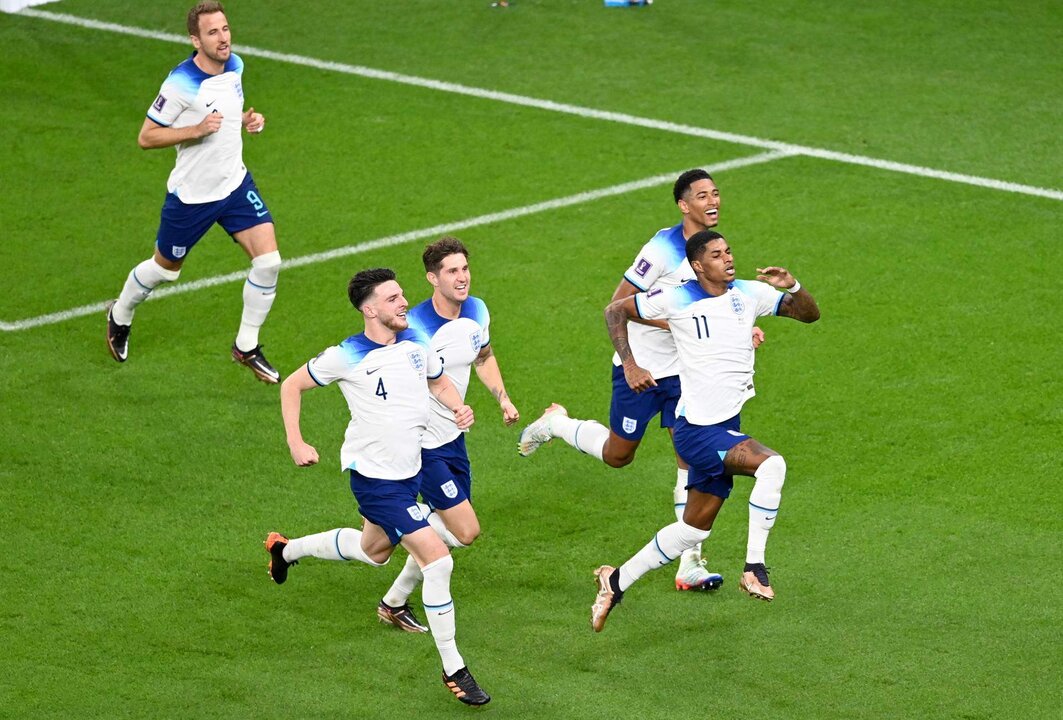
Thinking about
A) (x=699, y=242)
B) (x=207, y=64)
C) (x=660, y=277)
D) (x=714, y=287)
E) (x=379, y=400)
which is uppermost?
(x=207, y=64)

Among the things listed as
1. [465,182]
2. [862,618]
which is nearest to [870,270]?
[465,182]

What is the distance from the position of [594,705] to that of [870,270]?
257 inches

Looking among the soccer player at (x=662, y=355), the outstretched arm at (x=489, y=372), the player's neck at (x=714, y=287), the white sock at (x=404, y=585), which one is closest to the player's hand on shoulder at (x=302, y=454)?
the white sock at (x=404, y=585)

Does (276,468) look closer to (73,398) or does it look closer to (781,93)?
(73,398)

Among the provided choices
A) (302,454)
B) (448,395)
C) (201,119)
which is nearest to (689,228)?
(448,395)

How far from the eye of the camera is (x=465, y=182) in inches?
633

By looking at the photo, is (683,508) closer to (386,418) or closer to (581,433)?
(581,433)

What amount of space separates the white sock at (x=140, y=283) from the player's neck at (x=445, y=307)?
3.67 m

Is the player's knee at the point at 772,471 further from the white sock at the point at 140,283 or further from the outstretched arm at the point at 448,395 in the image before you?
the white sock at the point at 140,283

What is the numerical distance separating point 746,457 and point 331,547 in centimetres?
232

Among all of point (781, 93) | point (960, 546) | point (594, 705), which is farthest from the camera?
point (781, 93)

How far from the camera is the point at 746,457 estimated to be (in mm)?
8719

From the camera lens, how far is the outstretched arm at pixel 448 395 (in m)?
8.85

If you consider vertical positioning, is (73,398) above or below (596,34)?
below
